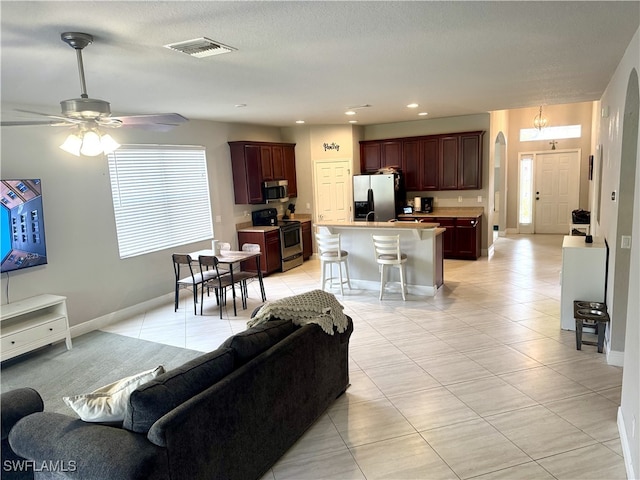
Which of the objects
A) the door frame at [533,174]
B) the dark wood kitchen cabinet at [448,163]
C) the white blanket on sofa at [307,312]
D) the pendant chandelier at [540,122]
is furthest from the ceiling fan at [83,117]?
the door frame at [533,174]

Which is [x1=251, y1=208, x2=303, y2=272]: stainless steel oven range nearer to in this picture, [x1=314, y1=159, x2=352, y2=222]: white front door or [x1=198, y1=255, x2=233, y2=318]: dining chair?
[x1=314, y1=159, x2=352, y2=222]: white front door

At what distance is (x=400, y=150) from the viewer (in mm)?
8688

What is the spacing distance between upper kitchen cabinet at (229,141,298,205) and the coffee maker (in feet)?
9.71

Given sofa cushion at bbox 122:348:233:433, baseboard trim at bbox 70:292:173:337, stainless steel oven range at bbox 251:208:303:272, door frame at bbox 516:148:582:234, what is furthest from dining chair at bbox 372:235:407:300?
door frame at bbox 516:148:582:234

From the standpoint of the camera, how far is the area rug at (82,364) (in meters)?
3.84

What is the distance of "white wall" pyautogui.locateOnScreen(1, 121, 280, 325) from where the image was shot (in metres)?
4.53

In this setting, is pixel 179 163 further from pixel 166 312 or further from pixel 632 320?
pixel 632 320

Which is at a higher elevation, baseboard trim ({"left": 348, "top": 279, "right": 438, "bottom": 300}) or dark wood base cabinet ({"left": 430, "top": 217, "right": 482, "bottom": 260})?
dark wood base cabinet ({"left": 430, "top": 217, "right": 482, "bottom": 260})

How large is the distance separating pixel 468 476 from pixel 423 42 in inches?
114

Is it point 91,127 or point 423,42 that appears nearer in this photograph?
point 91,127

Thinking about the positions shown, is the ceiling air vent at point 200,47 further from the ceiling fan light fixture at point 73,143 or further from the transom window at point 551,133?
the transom window at point 551,133

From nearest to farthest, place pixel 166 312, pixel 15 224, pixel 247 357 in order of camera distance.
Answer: pixel 247 357 < pixel 15 224 < pixel 166 312

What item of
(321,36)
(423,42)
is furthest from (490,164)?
(321,36)

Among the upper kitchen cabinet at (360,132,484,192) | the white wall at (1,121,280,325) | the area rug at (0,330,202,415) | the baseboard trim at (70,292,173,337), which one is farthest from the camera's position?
the upper kitchen cabinet at (360,132,484,192)
